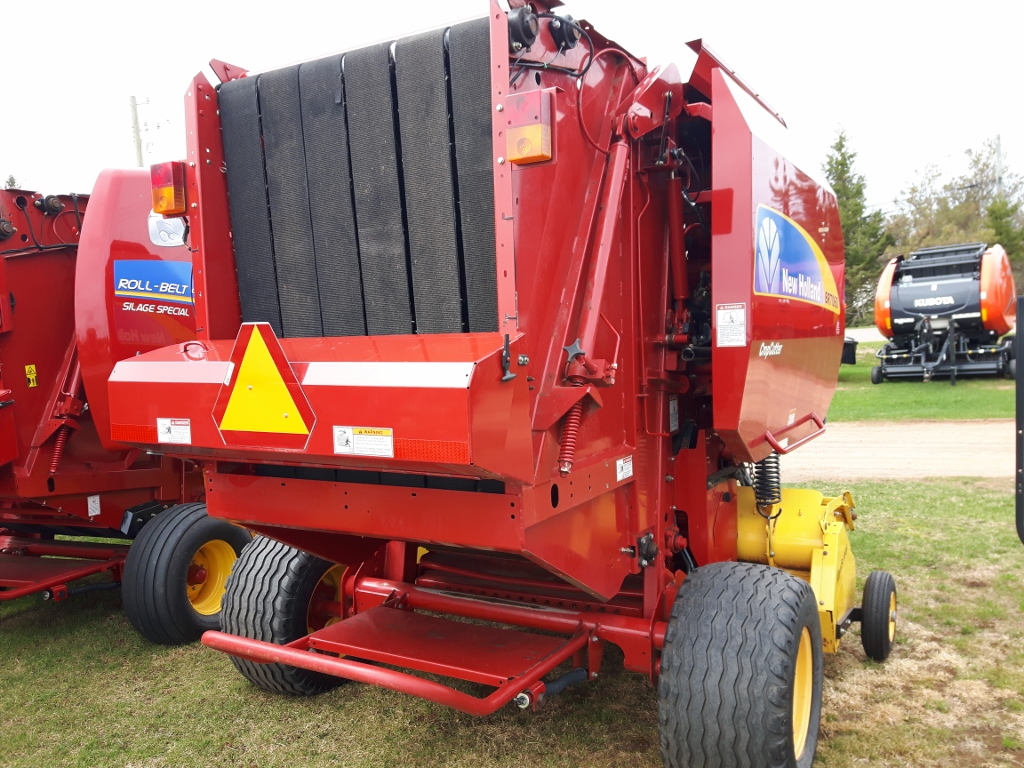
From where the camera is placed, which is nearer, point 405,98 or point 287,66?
point 405,98

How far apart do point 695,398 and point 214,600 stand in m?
3.44

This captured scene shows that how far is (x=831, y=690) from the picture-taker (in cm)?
392

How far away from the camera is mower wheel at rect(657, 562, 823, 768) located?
275cm

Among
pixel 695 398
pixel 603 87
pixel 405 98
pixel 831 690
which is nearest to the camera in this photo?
pixel 405 98

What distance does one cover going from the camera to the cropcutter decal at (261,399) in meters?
2.54

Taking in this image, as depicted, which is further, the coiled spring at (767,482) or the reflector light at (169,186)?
the coiled spring at (767,482)

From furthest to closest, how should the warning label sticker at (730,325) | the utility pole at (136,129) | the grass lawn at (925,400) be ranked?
1. the utility pole at (136,129)
2. the grass lawn at (925,400)
3. the warning label sticker at (730,325)

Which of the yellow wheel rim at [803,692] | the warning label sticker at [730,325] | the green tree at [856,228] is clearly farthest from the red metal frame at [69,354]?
the green tree at [856,228]

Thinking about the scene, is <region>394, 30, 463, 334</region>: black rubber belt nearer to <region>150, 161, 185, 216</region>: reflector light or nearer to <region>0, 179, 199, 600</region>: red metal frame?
<region>150, 161, 185, 216</region>: reflector light

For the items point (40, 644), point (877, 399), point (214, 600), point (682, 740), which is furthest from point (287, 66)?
point (877, 399)

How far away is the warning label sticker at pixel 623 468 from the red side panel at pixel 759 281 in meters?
0.36

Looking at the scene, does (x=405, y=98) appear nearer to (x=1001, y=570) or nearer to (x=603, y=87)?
(x=603, y=87)

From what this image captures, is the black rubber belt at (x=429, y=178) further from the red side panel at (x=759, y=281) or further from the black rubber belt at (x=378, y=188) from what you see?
the red side panel at (x=759, y=281)

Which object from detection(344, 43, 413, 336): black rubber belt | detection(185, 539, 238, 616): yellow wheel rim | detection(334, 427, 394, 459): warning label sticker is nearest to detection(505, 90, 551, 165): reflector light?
detection(344, 43, 413, 336): black rubber belt
